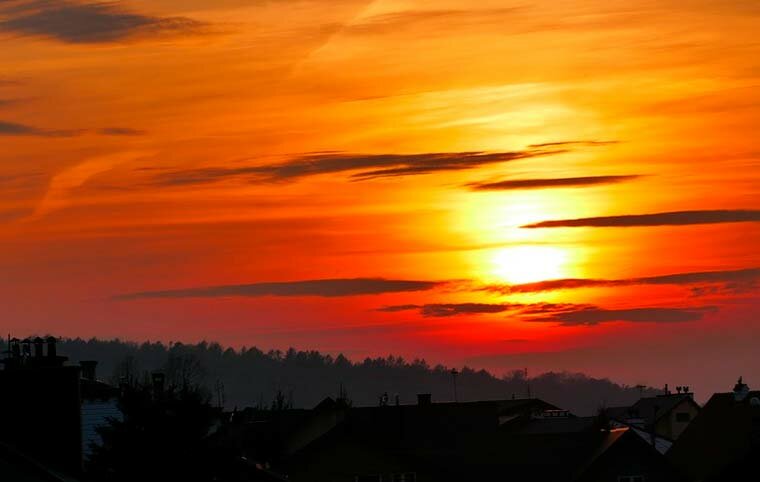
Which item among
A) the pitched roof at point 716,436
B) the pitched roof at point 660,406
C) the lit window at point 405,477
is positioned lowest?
the lit window at point 405,477

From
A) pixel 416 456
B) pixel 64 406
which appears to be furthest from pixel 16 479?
pixel 416 456

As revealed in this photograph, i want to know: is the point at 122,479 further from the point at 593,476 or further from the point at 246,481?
the point at 593,476

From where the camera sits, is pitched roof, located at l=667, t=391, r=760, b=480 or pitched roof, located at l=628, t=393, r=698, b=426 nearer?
pitched roof, located at l=667, t=391, r=760, b=480

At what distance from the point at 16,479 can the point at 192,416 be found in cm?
1745

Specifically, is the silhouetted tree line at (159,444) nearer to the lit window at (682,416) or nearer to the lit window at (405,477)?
the lit window at (405,477)

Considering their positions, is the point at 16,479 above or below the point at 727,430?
below

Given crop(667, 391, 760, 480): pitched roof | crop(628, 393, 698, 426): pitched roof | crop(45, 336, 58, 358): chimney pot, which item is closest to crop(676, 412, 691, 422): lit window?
crop(628, 393, 698, 426): pitched roof

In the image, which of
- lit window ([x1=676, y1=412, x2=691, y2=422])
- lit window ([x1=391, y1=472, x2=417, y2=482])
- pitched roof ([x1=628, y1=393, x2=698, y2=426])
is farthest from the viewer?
lit window ([x1=676, y1=412, x2=691, y2=422])

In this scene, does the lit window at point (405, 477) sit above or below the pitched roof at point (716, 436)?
below

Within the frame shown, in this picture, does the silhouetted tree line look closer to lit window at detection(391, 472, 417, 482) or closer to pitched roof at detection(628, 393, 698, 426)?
lit window at detection(391, 472, 417, 482)

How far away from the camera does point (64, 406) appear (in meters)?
46.6

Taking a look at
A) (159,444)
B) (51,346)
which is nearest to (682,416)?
(159,444)

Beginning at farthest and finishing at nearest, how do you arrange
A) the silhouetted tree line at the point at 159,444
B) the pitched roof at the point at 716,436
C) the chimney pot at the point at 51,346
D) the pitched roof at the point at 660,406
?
the pitched roof at the point at 660,406, the pitched roof at the point at 716,436, the silhouetted tree line at the point at 159,444, the chimney pot at the point at 51,346

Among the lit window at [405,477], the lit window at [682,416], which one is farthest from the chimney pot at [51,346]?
the lit window at [682,416]
